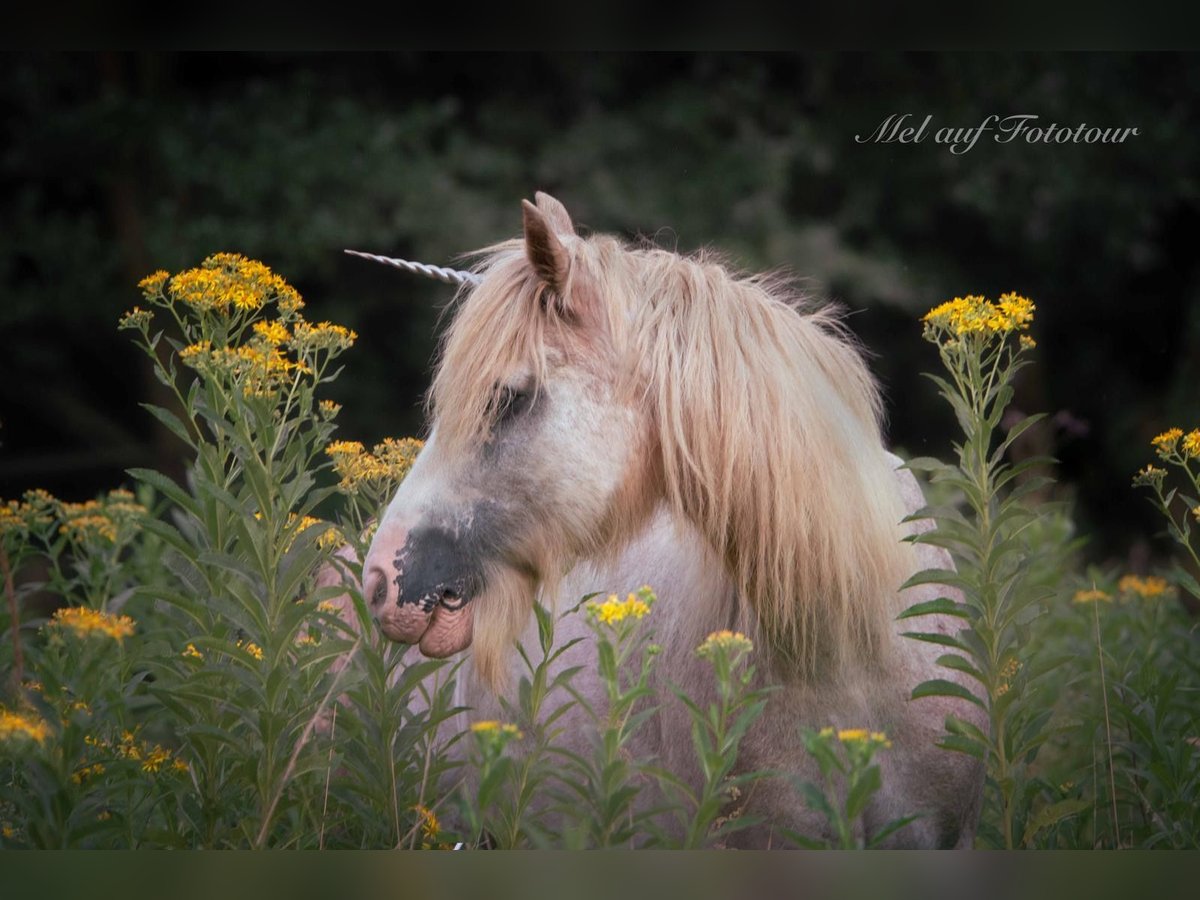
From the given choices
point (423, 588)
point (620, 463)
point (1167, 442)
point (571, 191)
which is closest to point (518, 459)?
point (620, 463)

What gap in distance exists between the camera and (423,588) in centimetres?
229

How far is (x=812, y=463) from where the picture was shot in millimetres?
2424

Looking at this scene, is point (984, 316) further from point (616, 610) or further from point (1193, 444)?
point (616, 610)

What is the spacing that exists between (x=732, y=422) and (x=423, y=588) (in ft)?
2.12

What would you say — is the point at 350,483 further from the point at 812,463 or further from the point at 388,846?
the point at 812,463

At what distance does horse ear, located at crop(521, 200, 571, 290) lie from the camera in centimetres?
233

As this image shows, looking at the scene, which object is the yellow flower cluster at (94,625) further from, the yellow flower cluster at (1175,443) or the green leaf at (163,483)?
the yellow flower cluster at (1175,443)

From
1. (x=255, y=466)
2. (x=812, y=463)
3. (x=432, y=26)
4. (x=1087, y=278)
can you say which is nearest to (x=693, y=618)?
(x=812, y=463)

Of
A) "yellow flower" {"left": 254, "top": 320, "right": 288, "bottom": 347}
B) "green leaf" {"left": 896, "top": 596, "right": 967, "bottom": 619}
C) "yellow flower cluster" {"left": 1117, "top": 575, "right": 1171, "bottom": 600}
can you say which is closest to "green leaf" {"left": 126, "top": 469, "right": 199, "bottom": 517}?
"yellow flower" {"left": 254, "top": 320, "right": 288, "bottom": 347}

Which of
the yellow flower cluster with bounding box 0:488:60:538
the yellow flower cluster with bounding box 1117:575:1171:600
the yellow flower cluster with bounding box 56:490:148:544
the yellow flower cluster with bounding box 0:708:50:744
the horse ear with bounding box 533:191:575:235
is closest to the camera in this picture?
the yellow flower cluster with bounding box 0:708:50:744

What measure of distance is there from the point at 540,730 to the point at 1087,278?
247 inches

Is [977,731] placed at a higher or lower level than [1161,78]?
lower

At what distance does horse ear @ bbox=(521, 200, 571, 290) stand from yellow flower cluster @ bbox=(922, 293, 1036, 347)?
2.31 feet

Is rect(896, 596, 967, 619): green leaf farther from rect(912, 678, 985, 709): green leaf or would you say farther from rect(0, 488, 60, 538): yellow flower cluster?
rect(0, 488, 60, 538): yellow flower cluster
